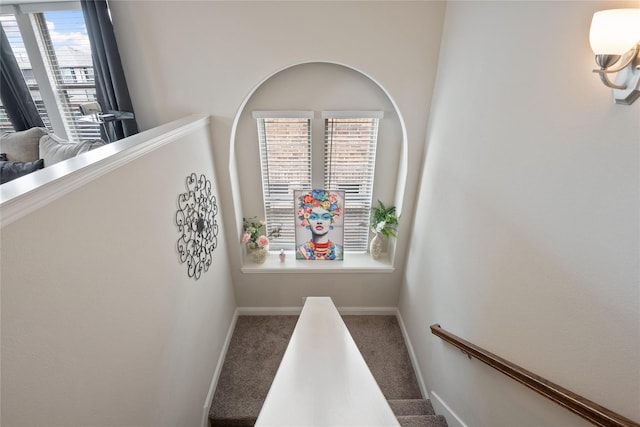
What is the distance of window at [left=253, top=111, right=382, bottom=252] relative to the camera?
9.08 ft

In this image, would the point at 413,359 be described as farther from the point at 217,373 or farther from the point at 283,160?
the point at 283,160

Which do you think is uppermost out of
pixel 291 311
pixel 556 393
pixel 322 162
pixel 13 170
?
pixel 13 170

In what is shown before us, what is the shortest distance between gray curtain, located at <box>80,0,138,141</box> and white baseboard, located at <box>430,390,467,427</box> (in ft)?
10.4

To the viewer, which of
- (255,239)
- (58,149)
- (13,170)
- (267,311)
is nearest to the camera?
(13,170)

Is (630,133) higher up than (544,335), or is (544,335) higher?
(630,133)

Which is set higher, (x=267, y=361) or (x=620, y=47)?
(x=620, y=47)

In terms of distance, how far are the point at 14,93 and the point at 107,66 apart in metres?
0.84

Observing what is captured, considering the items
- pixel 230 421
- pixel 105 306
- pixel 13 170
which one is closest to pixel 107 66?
pixel 13 170

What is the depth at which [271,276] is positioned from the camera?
10.2ft

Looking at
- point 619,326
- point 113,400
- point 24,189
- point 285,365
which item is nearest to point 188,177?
point 24,189

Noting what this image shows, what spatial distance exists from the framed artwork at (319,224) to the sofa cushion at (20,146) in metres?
2.01

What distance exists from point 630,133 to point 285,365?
1.27 metres

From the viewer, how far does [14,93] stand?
2.28 meters

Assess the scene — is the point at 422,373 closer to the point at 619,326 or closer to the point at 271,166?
the point at 619,326
